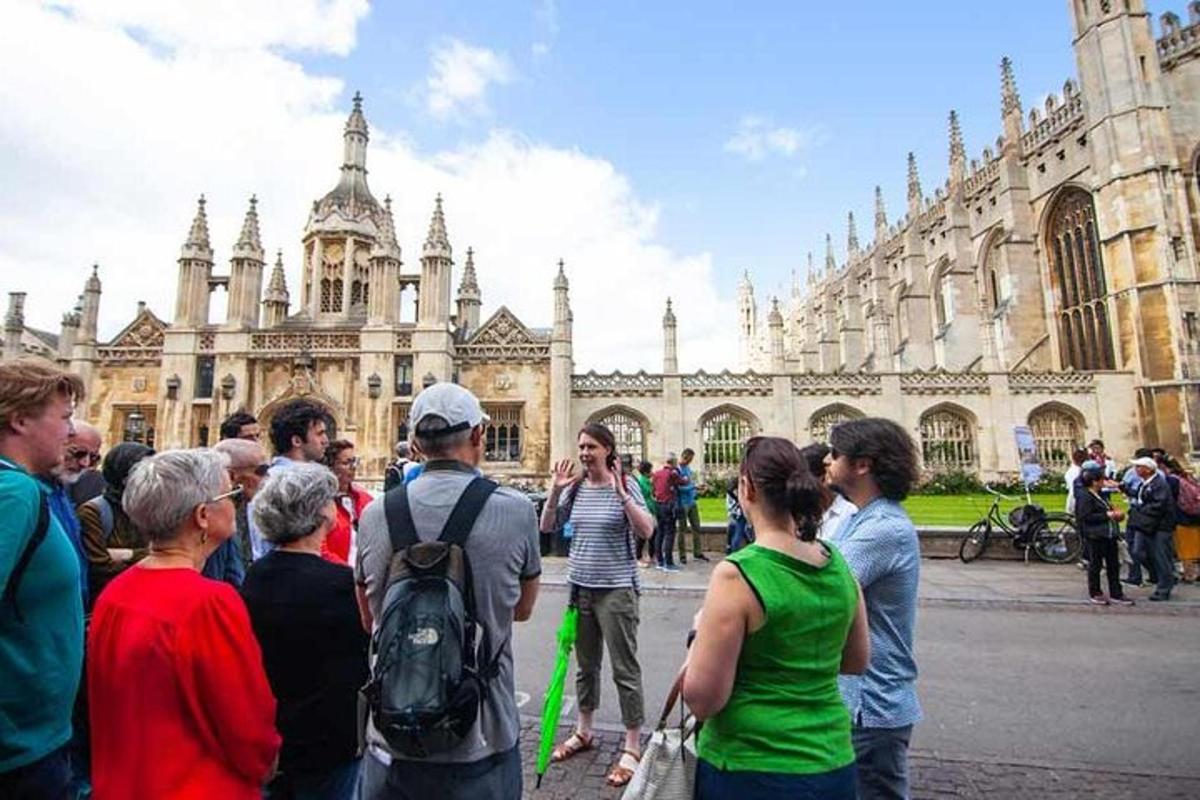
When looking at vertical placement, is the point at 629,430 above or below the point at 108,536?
above

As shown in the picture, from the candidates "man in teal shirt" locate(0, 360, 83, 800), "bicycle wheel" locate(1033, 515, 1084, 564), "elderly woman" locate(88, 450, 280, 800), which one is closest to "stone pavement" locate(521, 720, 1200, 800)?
"elderly woman" locate(88, 450, 280, 800)

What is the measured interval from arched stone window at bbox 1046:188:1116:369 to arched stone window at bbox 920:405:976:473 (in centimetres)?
779

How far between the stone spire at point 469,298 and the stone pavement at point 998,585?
21.0m

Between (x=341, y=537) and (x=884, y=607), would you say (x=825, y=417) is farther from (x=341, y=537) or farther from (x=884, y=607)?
(x=884, y=607)

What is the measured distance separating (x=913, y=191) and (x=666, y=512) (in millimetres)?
39162

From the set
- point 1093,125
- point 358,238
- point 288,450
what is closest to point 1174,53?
point 1093,125

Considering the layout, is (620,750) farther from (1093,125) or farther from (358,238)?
(1093,125)

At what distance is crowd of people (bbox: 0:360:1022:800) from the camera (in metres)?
1.80

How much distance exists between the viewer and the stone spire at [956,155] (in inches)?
1483

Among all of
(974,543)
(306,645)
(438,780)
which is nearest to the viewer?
(438,780)

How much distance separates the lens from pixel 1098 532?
837 centimetres

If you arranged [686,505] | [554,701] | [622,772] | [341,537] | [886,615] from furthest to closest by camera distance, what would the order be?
[686,505] < [341,537] < [622,772] < [554,701] < [886,615]

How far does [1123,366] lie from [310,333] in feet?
107

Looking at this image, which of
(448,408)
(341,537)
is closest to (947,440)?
(341,537)
